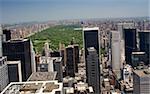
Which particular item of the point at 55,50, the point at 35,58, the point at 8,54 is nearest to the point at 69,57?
the point at 55,50

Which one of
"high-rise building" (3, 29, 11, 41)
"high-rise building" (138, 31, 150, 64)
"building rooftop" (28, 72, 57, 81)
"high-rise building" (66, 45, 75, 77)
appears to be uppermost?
"high-rise building" (3, 29, 11, 41)

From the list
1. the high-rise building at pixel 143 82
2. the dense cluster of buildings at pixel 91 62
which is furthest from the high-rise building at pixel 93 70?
the high-rise building at pixel 143 82

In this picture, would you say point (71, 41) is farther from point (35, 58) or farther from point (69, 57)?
point (35, 58)

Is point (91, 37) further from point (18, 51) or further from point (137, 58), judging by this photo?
point (18, 51)

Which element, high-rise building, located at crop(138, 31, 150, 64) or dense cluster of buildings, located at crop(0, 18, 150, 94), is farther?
high-rise building, located at crop(138, 31, 150, 64)

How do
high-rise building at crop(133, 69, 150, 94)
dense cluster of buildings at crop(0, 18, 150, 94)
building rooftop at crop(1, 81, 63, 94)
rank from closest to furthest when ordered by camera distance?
building rooftop at crop(1, 81, 63, 94) → high-rise building at crop(133, 69, 150, 94) → dense cluster of buildings at crop(0, 18, 150, 94)

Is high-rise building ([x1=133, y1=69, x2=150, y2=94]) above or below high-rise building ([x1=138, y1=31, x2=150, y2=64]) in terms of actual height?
below

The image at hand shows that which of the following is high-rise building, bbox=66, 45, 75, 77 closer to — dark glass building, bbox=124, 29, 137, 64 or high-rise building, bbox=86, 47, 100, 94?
high-rise building, bbox=86, 47, 100, 94

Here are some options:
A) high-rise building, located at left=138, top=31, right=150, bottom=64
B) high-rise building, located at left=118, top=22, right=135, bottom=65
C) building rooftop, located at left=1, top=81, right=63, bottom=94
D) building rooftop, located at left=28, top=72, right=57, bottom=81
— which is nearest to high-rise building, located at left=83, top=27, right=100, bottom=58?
high-rise building, located at left=118, top=22, right=135, bottom=65
